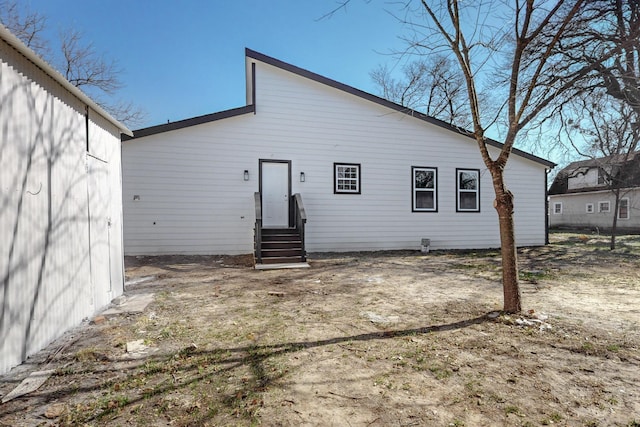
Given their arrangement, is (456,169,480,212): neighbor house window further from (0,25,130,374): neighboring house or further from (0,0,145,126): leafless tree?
(0,0,145,126): leafless tree

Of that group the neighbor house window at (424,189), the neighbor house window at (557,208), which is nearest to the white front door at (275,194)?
the neighbor house window at (424,189)

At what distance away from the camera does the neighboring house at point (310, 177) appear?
29.8 feet

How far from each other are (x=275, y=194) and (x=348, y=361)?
7.47 meters

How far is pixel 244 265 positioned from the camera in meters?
7.93

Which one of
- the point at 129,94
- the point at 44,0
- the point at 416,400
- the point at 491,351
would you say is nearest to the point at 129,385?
the point at 416,400

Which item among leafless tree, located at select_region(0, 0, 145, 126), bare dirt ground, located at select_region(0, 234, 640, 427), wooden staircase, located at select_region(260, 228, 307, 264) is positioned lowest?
bare dirt ground, located at select_region(0, 234, 640, 427)

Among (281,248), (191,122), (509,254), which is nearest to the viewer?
(509,254)

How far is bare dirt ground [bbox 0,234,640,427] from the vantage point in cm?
204

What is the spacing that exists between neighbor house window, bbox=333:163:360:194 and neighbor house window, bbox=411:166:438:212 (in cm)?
207

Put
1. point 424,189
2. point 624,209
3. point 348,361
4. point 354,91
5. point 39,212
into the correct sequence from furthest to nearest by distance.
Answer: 1. point 624,209
2. point 424,189
3. point 354,91
4. point 39,212
5. point 348,361

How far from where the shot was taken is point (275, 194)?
9.84m

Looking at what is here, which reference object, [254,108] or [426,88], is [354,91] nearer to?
[254,108]

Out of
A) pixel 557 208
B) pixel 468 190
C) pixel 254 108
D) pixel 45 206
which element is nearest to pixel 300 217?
pixel 254 108

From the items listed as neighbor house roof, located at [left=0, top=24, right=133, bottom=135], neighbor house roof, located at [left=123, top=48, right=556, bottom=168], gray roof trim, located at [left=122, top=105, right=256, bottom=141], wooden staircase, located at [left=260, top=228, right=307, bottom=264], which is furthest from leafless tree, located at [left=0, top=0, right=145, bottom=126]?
neighbor house roof, located at [left=0, top=24, right=133, bottom=135]
